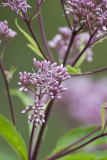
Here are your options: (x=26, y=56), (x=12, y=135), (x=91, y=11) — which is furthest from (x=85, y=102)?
(x=26, y=56)

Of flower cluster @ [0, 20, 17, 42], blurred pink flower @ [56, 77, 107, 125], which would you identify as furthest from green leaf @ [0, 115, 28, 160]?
blurred pink flower @ [56, 77, 107, 125]

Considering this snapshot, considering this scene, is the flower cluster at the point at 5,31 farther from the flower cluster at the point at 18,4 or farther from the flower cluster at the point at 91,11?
the flower cluster at the point at 91,11

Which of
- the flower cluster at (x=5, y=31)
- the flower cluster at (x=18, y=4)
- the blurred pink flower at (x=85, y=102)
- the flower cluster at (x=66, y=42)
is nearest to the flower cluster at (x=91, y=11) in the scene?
the flower cluster at (x=18, y=4)

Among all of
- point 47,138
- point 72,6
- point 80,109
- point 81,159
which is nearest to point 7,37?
point 72,6

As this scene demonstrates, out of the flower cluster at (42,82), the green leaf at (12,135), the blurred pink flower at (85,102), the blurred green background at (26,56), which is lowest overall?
the blurred green background at (26,56)

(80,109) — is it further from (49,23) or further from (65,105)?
(49,23)

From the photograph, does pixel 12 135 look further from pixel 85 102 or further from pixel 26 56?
pixel 26 56
